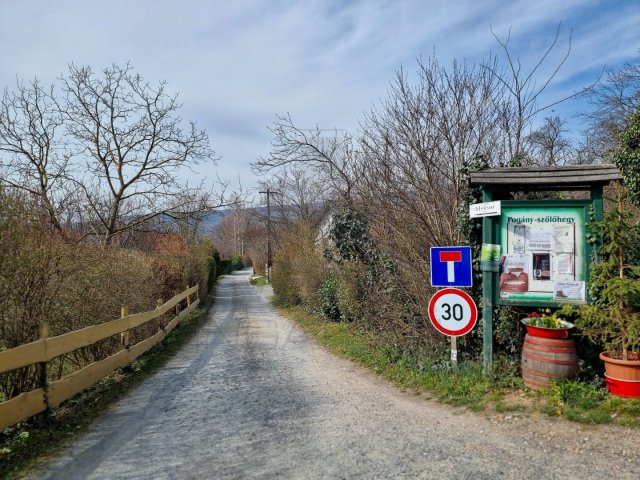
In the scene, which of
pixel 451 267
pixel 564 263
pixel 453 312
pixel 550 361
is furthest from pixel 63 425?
pixel 564 263

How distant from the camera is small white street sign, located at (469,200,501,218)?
19.2 ft

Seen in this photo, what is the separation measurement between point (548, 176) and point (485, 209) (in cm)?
85

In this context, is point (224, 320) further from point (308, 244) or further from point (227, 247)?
point (227, 247)

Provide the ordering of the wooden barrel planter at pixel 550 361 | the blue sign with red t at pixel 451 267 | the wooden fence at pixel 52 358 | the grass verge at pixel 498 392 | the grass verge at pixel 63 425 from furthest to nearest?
the blue sign with red t at pixel 451 267
the wooden barrel planter at pixel 550 361
the grass verge at pixel 498 392
the wooden fence at pixel 52 358
the grass verge at pixel 63 425

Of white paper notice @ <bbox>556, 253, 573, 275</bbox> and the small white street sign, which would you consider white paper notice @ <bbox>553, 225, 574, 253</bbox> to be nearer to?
white paper notice @ <bbox>556, 253, 573, 275</bbox>

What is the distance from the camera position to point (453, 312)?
6.21 meters

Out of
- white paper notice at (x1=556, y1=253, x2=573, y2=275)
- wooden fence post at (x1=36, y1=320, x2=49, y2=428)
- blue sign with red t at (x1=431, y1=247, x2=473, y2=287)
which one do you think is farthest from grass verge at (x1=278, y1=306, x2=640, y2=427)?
wooden fence post at (x1=36, y1=320, x2=49, y2=428)

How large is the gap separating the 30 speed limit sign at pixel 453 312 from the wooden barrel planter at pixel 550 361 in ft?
3.07

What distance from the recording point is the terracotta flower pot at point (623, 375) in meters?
4.77

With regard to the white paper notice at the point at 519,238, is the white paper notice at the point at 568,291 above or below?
below

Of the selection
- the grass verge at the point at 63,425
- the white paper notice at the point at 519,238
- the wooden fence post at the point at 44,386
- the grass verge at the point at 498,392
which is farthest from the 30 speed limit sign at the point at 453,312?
the wooden fence post at the point at 44,386

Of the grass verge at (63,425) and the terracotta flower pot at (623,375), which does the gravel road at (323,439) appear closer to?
the grass verge at (63,425)

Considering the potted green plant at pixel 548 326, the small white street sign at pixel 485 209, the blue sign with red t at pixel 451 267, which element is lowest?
the potted green plant at pixel 548 326

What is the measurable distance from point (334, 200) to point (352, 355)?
20.8ft
